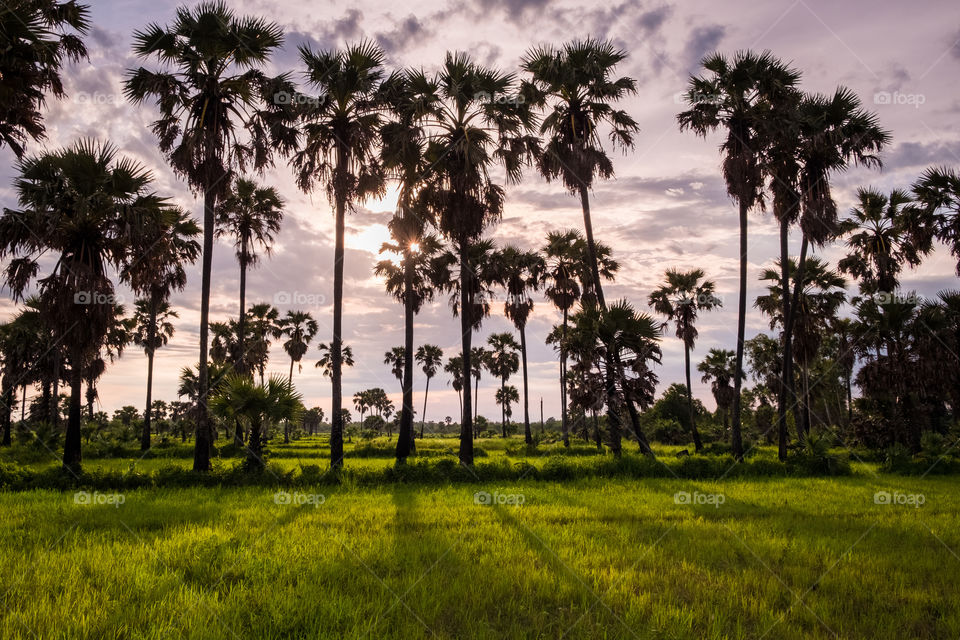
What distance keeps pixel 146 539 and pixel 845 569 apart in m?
10.7

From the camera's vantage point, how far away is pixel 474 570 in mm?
6719

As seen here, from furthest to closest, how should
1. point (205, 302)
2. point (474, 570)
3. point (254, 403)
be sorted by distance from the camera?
point (205, 302), point (254, 403), point (474, 570)

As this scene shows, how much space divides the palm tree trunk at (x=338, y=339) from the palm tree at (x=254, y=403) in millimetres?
2428

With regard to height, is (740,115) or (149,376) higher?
(740,115)

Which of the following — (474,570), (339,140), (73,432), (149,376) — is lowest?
(474,570)

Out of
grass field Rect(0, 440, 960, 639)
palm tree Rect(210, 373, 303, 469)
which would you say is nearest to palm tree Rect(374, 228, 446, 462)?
palm tree Rect(210, 373, 303, 469)

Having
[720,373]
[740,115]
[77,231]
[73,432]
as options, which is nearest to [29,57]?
[77,231]

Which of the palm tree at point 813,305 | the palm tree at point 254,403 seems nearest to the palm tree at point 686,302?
the palm tree at point 813,305

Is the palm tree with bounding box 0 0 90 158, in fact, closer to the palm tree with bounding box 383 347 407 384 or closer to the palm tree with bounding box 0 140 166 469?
the palm tree with bounding box 0 140 166 469

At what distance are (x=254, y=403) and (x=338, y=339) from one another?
438 cm

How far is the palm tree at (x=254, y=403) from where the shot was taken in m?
16.7

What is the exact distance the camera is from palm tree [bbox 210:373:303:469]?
659 inches

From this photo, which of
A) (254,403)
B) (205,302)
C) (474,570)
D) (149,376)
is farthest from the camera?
(149,376)

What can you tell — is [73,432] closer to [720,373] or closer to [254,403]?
[254,403]
